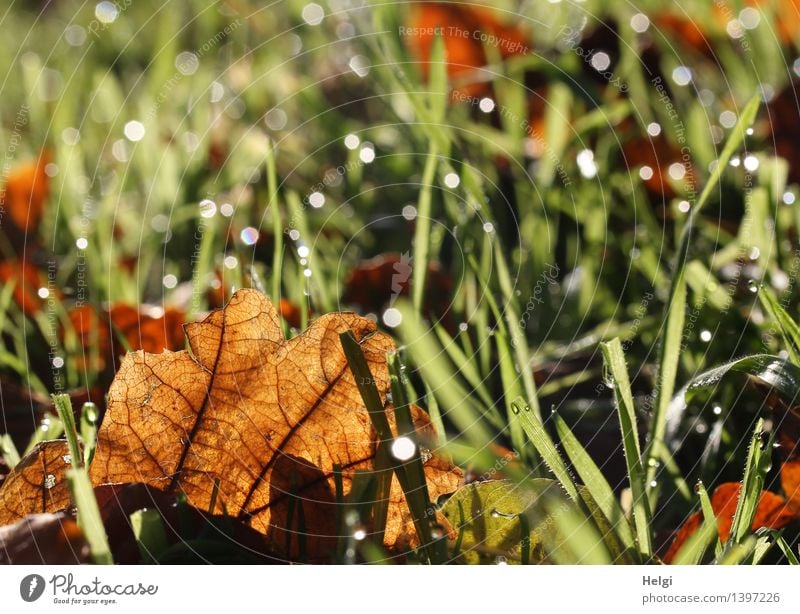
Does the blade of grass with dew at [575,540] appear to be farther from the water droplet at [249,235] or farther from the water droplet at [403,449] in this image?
the water droplet at [249,235]

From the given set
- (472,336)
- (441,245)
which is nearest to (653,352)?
(472,336)

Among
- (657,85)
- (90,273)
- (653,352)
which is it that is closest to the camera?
(653,352)

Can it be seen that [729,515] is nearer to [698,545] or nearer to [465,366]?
[698,545]

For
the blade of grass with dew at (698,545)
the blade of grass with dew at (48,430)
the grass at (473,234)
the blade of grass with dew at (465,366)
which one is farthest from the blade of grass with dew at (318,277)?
the blade of grass with dew at (698,545)

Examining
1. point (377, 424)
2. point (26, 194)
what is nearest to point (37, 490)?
point (377, 424)

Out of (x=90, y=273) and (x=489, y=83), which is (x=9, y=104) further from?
(x=489, y=83)

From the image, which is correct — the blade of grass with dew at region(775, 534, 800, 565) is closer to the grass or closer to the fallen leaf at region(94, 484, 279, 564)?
the grass
